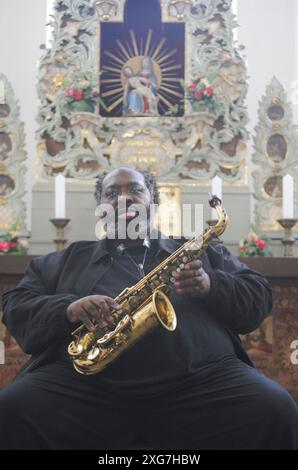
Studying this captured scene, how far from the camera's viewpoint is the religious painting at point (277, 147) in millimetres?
5211

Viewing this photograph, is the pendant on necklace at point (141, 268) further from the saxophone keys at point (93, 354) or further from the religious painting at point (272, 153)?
the religious painting at point (272, 153)

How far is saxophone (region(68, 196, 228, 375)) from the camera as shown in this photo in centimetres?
240

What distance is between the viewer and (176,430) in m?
2.27

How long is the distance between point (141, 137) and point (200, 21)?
1100 millimetres

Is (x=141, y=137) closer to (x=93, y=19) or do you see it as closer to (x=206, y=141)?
(x=206, y=141)

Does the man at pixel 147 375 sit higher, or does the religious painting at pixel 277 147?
the religious painting at pixel 277 147

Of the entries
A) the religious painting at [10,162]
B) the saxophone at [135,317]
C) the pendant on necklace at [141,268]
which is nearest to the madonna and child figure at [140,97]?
the religious painting at [10,162]

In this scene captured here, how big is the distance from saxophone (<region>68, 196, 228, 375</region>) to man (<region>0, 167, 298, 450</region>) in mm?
56

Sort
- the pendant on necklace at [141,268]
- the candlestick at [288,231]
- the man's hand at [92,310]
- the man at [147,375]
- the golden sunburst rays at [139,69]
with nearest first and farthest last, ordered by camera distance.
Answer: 1. the man at [147,375]
2. the man's hand at [92,310]
3. the pendant on necklace at [141,268]
4. the candlestick at [288,231]
5. the golden sunburst rays at [139,69]

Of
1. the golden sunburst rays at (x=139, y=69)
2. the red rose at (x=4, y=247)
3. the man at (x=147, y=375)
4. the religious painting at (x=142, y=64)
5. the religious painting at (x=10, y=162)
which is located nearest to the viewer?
the man at (x=147, y=375)

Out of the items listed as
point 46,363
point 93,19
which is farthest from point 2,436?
point 93,19

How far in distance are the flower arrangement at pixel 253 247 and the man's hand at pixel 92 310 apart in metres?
2.36

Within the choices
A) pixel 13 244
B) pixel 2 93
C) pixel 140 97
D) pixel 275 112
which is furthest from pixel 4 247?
pixel 275 112

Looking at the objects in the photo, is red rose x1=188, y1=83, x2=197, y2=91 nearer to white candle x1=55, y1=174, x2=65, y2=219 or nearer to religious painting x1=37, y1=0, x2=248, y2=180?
religious painting x1=37, y1=0, x2=248, y2=180
